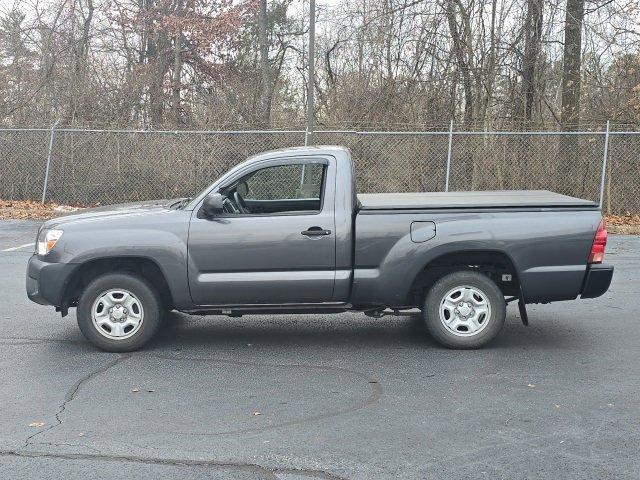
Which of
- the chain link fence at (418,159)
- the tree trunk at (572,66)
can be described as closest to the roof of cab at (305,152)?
the chain link fence at (418,159)

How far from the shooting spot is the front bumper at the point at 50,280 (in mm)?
6488

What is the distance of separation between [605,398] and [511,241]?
1.62 meters

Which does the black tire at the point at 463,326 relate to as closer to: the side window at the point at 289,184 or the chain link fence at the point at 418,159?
the side window at the point at 289,184

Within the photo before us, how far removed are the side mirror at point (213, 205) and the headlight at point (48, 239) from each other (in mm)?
1289

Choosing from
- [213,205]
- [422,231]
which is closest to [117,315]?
[213,205]

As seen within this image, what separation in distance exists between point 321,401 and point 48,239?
294 centimetres

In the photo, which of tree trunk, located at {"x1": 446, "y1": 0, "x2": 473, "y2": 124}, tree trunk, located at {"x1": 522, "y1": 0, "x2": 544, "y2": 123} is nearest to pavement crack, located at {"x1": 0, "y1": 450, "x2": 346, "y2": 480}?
tree trunk, located at {"x1": 446, "y1": 0, "x2": 473, "y2": 124}

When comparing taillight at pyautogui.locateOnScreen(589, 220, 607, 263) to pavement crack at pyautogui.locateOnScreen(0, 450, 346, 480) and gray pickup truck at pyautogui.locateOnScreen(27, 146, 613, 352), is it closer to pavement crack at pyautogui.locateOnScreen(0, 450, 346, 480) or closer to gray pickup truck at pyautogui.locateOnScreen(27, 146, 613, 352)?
gray pickup truck at pyautogui.locateOnScreen(27, 146, 613, 352)

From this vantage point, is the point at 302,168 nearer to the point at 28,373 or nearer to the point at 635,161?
the point at 28,373

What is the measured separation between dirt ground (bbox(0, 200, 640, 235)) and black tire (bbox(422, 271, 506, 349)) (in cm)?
956

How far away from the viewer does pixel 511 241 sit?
6449 mm

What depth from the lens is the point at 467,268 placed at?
264 inches

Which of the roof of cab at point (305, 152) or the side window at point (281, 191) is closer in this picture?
the roof of cab at point (305, 152)

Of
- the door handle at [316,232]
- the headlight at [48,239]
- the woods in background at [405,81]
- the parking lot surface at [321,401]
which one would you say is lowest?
the parking lot surface at [321,401]
